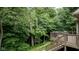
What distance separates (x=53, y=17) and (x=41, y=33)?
31 cm

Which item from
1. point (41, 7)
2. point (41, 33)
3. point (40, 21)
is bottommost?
point (41, 33)

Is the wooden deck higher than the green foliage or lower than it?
lower

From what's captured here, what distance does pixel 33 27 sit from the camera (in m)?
2.70

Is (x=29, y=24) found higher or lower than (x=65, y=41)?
higher

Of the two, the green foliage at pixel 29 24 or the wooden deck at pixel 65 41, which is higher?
the green foliage at pixel 29 24

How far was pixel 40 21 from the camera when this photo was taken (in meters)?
2.69

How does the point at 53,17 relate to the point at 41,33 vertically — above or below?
above
